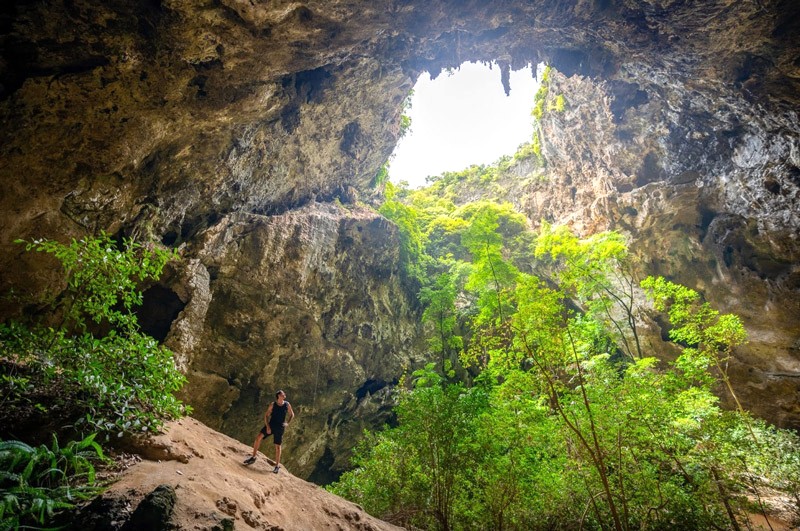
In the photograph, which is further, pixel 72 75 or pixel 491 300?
pixel 491 300

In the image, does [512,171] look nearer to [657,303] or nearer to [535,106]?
[535,106]

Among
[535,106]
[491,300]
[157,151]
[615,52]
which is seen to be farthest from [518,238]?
[157,151]

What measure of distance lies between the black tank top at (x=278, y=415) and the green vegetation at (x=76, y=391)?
1977mm

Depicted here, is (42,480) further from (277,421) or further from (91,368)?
(277,421)

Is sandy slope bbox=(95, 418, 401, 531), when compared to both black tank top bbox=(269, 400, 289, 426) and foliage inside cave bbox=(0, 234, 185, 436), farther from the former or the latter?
black tank top bbox=(269, 400, 289, 426)

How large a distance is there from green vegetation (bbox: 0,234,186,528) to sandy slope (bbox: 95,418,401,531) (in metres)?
0.42

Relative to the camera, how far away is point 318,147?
1766cm

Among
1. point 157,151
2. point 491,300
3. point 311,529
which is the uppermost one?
point 157,151

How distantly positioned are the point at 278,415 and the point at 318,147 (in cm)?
1381

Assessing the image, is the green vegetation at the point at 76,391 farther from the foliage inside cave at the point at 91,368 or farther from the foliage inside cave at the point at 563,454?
the foliage inside cave at the point at 563,454

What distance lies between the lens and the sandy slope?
323cm

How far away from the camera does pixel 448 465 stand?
812cm

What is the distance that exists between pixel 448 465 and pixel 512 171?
30.9m

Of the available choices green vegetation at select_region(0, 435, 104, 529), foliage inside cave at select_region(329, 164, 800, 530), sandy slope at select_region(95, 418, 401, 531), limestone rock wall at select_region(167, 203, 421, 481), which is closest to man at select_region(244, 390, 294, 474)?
sandy slope at select_region(95, 418, 401, 531)
